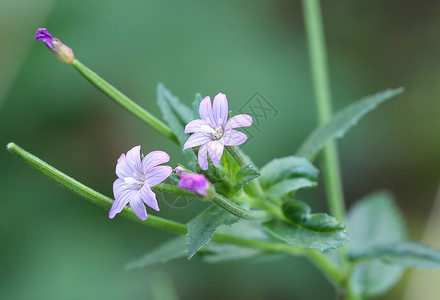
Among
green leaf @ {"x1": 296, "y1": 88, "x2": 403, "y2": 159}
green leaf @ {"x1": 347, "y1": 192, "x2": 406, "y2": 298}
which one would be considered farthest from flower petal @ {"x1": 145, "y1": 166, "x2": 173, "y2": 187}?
green leaf @ {"x1": 347, "y1": 192, "x2": 406, "y2": 298}

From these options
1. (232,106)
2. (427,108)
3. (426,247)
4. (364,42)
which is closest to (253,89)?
(232,106)

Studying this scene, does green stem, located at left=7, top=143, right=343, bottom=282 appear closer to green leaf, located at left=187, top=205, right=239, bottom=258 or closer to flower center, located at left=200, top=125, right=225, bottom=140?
green leaf, located at left=187, top=205, right=239, bottom=258

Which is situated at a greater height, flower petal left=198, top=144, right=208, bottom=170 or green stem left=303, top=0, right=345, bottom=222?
green stem left=303, top=0, right=345, bottom=222

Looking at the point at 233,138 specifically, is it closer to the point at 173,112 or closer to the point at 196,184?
the point at 196,184

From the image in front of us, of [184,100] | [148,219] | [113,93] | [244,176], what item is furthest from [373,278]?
[184,100]

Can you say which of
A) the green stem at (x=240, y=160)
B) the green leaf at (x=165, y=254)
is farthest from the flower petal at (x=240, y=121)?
the green leaf at (x=165, y=254)

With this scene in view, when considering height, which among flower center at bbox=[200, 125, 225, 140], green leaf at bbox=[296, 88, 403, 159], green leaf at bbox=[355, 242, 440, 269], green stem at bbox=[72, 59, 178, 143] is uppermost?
green leaf at bbox=[296, 88, 403, 159]
